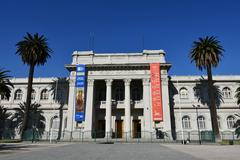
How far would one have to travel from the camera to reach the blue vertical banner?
38.5 m

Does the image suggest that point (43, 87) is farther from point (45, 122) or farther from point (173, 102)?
point (173, 102)

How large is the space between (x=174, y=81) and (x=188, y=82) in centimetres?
301

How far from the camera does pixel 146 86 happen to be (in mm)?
40500

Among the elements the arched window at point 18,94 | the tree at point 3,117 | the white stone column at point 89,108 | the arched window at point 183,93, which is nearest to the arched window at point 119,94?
the white stone column at point 89,108

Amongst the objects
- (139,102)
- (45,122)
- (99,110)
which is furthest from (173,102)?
(45,122)

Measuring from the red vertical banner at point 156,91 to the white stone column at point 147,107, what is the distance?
4.62ft

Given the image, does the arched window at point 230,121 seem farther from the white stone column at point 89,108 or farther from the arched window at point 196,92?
the white stone column at point 89,108

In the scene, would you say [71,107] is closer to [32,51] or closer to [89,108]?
[89,108]

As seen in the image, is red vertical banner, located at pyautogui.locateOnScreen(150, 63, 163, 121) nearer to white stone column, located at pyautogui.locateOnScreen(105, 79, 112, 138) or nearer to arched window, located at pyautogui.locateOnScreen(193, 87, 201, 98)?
white stone column, located at pyautogui.locateOnScreen(105, 79, 112, 138)

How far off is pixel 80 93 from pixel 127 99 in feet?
28.7

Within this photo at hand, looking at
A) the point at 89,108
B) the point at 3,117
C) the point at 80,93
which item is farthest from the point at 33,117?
the point at 89,108

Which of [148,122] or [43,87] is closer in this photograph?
[148,122]

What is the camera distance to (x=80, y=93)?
3966 centimetres

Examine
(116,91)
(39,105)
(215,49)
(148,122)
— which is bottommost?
(148,122)
